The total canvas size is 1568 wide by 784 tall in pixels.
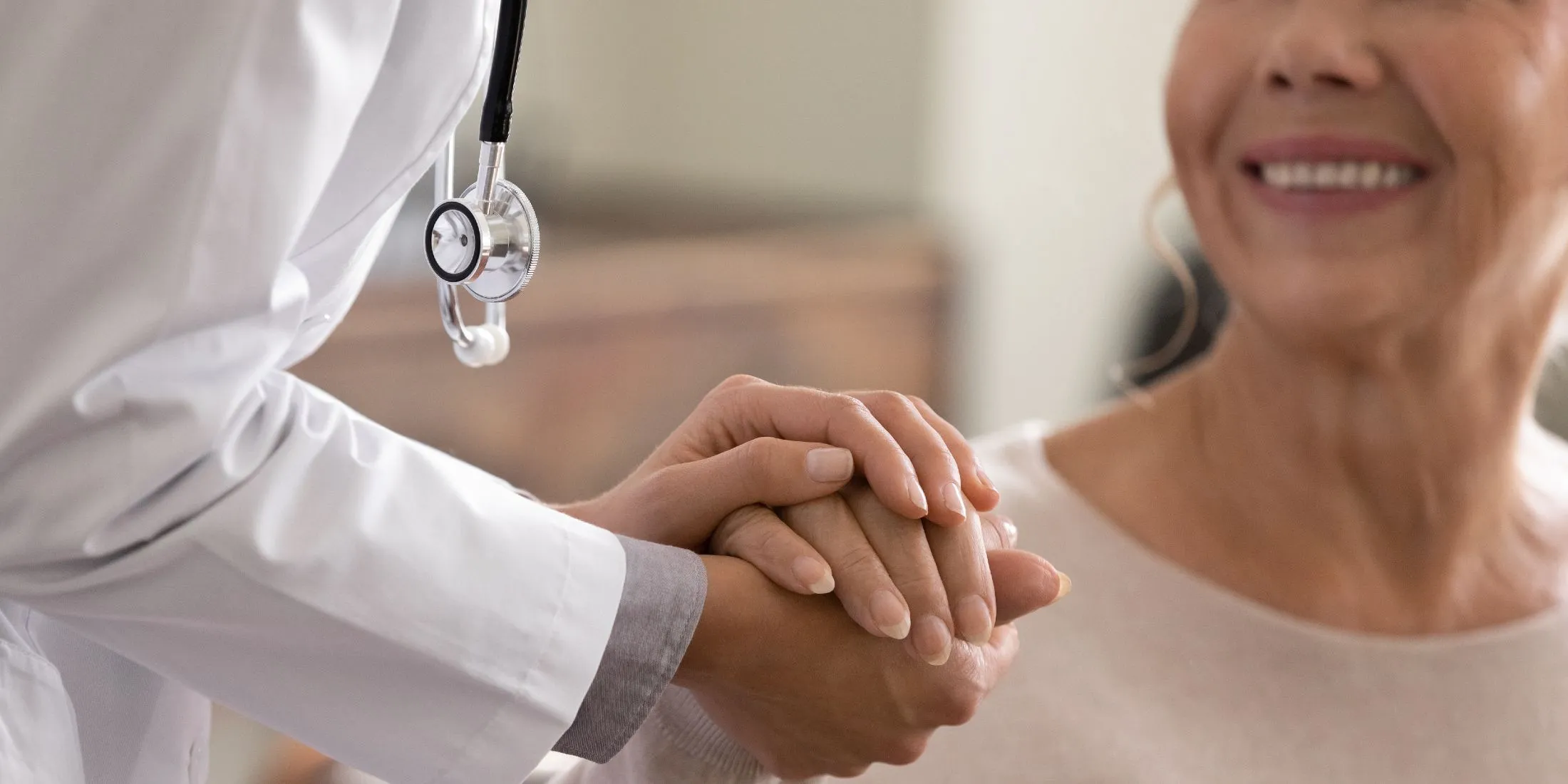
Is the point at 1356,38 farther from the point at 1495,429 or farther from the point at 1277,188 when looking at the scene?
the point at 1495,429

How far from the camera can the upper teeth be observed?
3.82ft

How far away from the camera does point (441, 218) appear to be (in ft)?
2.74

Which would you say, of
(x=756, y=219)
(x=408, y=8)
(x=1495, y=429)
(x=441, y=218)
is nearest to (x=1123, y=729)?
(x=1495, y=429)

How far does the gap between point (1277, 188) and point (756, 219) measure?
270 centimetres

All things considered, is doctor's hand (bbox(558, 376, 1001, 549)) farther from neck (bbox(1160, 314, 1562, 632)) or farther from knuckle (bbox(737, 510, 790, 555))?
neck (bbox(1160, 314, 1562, 632))

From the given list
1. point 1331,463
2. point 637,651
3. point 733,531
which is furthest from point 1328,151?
point 637,651

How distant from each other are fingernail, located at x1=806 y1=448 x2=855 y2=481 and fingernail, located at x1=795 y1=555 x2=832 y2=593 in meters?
0.05

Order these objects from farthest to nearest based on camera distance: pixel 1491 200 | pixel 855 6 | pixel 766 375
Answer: pixel 855 6 < pixel 766 375 < pixel 1491 200

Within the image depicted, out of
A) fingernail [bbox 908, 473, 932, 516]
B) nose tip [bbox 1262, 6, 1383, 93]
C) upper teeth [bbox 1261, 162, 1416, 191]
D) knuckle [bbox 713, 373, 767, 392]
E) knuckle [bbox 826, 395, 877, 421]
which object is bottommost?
fingernail [bbox 908, 473, 932, 516]

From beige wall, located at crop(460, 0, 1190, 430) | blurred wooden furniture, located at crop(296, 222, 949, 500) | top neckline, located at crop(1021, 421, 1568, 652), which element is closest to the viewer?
top neckline, located at crop(1021, 421, 1568, 652)

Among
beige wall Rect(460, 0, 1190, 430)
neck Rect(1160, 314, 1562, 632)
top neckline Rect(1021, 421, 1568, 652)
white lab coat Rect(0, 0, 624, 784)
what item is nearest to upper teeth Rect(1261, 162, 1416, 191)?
neck Rect(1160, 314, 1562, 632)

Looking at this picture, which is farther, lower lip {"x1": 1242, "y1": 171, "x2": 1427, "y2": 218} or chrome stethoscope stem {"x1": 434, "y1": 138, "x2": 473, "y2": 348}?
lower lip {"x1": 1242, "y1": 171, "x2": 1427, "y2": 218}

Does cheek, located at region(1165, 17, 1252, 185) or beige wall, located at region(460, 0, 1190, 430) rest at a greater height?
cheek, located at region(1165, 17, 1252, 185)

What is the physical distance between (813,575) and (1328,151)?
1.96ft
